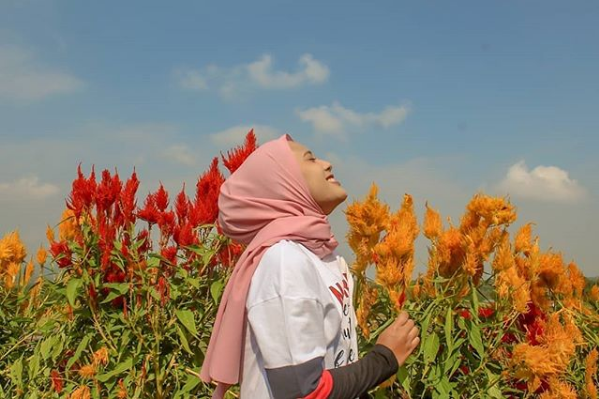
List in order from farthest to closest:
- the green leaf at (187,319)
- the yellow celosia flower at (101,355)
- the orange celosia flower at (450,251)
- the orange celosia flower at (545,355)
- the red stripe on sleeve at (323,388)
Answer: the green leaf at (187,319) → the yellow celosia flower at (101,355) → the orange celosia flower at (450,251) → the orange celosia flower at (545,355) → the red stripe on sleeve at (323,388)

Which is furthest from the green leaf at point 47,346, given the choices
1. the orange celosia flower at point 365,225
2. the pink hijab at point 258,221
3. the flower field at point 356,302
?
Result: the orange celosia flower at point 365,225

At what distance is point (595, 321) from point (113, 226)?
2444mm

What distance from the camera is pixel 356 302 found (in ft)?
8.46

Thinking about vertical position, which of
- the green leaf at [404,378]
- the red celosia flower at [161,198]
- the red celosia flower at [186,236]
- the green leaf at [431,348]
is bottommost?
the green leaf at [404,378]

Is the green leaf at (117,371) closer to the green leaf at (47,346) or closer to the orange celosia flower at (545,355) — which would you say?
the green leaf at (47,346)

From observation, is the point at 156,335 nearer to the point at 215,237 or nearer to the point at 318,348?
the point at 215,237

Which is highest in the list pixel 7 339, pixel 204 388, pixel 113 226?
pixel 113 226

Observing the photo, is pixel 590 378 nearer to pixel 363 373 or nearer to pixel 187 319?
pixel 363 373

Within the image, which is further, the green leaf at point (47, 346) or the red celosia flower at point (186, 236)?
the green leaf at point (47, 346)

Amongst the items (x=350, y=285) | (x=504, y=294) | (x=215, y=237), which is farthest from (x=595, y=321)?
(x=215, y=237)

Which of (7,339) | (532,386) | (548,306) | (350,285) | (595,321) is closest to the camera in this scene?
(350,285)

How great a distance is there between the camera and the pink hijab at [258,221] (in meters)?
1.98

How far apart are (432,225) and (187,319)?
124 centimetres

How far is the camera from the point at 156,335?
3.18 meters
